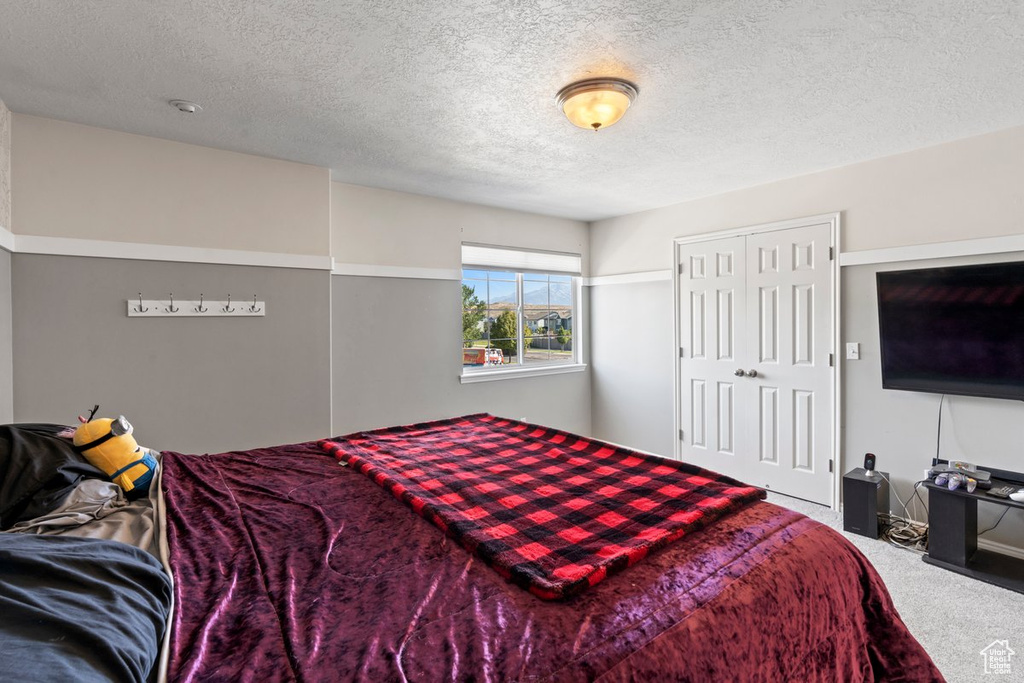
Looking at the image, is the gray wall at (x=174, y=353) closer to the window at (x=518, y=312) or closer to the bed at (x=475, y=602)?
the bed at (x=475, y=602)

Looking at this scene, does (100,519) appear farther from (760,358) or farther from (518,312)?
(760,358)

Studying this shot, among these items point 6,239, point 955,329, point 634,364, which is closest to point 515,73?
point 6,239

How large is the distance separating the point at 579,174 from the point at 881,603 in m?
2.95

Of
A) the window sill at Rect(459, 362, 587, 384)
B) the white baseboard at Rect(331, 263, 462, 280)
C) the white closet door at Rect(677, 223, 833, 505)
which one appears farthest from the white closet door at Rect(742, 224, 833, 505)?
the white baseboard at Rect(331, 263, 462, 280)

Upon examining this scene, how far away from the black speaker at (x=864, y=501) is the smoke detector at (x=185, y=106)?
4320 mm

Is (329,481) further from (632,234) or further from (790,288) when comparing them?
(632,234)

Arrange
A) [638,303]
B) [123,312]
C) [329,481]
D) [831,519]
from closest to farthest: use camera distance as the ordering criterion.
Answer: [329,481] → [123,312] → [831,519] → [638,303]

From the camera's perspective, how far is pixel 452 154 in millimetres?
3076

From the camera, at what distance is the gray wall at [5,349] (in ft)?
7.57

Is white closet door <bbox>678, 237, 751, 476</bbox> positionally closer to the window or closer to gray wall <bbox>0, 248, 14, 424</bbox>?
the window

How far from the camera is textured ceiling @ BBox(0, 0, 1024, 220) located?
5.57 ft

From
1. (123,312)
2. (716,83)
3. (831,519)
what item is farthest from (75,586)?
(831,519)

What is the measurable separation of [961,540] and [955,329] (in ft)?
3.90

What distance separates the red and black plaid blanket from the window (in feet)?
6.82
